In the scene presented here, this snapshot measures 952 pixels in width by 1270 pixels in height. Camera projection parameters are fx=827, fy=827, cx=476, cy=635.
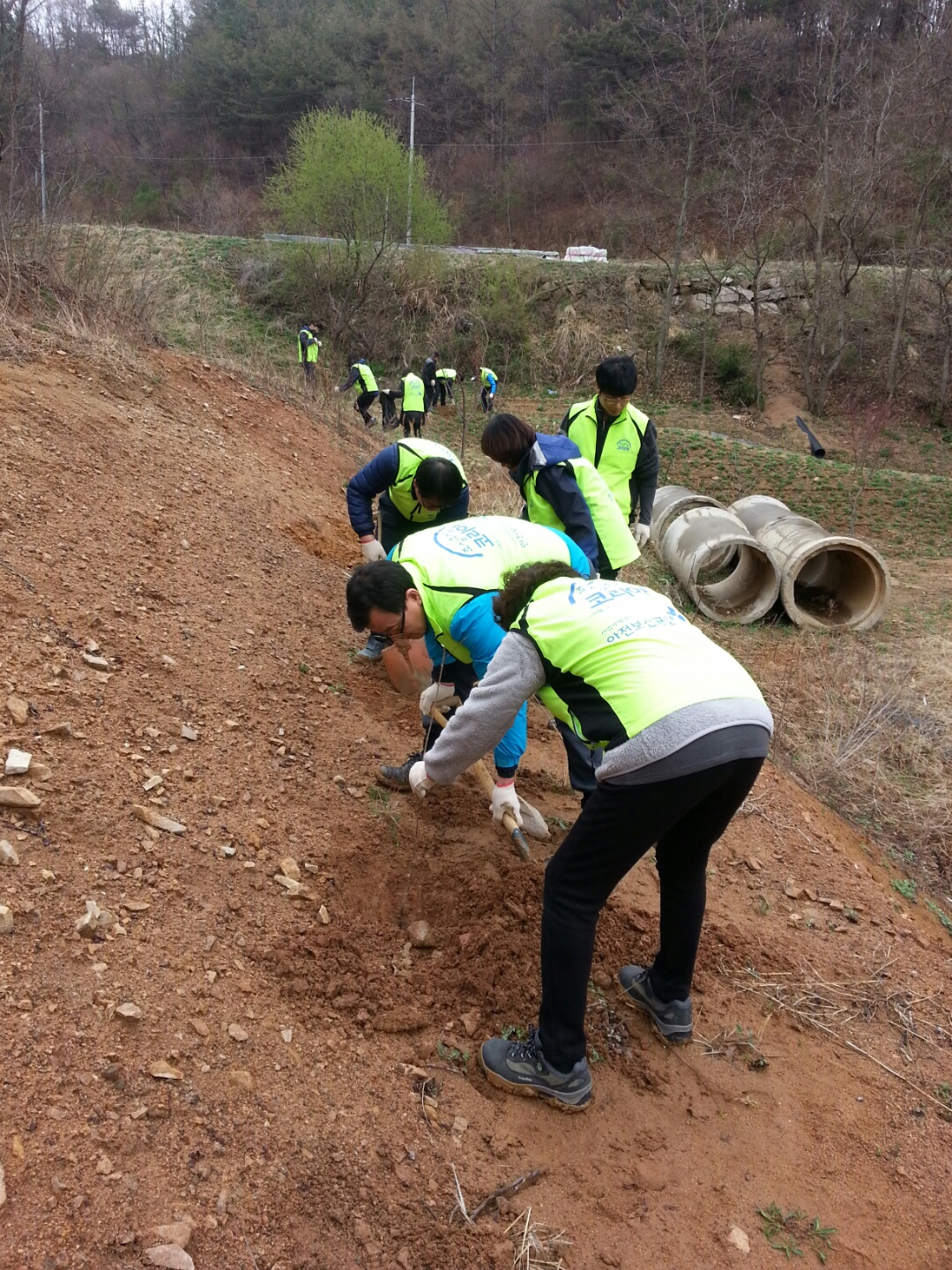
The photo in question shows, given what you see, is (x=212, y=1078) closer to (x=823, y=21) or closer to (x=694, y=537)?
(x=694, y=537)

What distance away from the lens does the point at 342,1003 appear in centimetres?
219

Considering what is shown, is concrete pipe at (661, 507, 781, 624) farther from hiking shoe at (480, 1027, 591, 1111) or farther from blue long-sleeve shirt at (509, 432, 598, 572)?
hiking shoe at (480, 1027, 591, 1111)

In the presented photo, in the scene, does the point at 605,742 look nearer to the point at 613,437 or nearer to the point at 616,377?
the point at 616,377

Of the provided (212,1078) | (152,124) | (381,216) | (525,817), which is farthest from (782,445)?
(152,124)

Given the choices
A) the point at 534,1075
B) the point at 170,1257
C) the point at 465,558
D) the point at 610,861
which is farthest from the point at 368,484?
the point at 170,1257

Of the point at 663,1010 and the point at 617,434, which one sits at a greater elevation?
the point at 617,434

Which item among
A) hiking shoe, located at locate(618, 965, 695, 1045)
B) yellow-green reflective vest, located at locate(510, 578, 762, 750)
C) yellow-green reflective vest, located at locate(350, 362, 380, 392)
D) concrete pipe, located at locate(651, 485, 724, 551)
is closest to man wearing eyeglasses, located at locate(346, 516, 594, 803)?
yellow-green reflective vest, located at locate(510, 578, 762, 750)

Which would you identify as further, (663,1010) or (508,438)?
(508,438)

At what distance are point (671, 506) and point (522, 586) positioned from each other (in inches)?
283

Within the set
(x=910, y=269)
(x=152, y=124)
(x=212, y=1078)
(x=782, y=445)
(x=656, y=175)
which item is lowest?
(x=782, y=445)

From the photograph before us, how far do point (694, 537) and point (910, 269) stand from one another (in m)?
15.8

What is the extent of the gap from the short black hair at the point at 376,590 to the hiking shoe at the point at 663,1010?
1285 millimetres

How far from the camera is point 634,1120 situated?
2.11 metres

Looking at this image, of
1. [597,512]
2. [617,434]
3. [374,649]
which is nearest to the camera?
[597,512]
